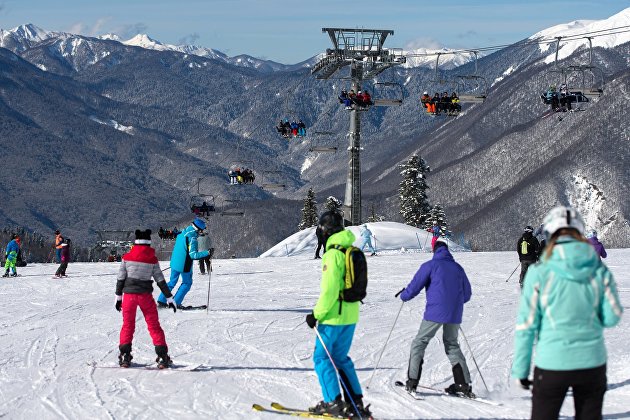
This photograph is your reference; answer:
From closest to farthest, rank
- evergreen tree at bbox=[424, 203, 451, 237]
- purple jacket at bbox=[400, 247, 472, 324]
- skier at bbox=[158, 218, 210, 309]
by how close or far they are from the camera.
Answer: purple jacket at bbox=[400, 247, 472, 324] → skier at bbox=[158, 218, 210, 309] → evergreen tree at bbox=[424, 203, 451, 237]

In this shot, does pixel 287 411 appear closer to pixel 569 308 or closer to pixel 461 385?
pixel 461 385

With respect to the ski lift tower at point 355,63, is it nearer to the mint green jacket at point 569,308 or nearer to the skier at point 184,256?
the skier at point 184,256

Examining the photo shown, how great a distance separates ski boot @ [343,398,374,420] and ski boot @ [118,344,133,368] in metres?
3.54

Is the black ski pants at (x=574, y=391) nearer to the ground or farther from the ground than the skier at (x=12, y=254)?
nearer to the ground

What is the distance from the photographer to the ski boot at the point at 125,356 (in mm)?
9977

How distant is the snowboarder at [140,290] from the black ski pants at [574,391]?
5.63m

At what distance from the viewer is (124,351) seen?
32.8ft

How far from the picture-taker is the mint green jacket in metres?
4.87

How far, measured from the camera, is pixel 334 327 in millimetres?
7230

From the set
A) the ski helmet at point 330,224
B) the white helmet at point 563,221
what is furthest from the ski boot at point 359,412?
the white helmet at point 563,221

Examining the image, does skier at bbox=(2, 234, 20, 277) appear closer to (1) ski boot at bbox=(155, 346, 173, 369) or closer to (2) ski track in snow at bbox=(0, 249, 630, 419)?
(2) ski track in snow at bbox=(0, 249, 630, 419)

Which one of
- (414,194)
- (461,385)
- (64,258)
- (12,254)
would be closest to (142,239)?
(461,385)

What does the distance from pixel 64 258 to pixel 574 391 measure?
2204 cm

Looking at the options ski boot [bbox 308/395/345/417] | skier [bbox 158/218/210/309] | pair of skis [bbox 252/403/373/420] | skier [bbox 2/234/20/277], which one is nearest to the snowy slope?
skier [bbox 2/234/20/277]
